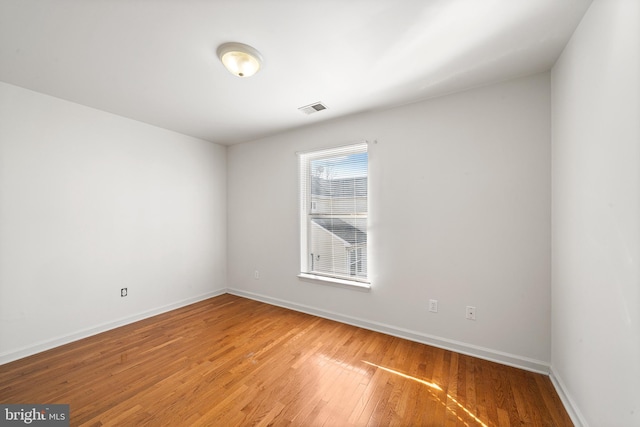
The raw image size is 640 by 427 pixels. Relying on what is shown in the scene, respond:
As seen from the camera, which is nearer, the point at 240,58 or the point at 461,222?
the point at 240,58

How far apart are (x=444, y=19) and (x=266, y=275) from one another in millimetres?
3553

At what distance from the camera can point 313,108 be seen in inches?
110

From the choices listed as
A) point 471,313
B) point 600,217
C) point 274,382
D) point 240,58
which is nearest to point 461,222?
point 471,313

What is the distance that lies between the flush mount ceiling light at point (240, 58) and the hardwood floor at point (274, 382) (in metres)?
2.49

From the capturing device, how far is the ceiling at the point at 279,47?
144 centimetres

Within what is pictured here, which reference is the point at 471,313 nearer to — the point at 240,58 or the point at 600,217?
the point at 600,217

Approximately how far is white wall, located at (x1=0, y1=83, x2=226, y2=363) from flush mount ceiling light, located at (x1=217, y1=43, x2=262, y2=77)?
209 centimetres

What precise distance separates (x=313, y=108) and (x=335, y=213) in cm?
132

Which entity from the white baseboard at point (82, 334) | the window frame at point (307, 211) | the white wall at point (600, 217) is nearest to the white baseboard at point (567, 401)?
the white wall at point (600, 217)

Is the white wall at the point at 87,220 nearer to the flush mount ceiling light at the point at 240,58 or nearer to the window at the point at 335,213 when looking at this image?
the window at the point at 335,213

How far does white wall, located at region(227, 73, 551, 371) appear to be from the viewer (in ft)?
6.78

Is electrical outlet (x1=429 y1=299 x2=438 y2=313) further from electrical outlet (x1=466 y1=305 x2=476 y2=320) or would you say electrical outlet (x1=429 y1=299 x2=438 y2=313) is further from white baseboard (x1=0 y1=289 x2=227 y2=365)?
white baseboard (x1=0 y1=289 x2=227 y2=365)

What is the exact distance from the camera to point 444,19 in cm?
151

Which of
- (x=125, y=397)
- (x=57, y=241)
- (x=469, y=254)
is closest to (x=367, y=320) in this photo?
(x=469, y=254)
